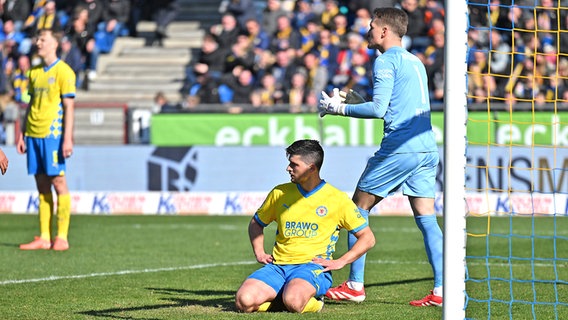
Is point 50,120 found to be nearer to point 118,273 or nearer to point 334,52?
point 118,273

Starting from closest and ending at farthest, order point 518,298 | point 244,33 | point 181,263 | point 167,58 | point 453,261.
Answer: point 453,261 < point 518,298 < point 181,263 < point 244,33 < point 167,58

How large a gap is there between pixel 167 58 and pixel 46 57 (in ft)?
48.2

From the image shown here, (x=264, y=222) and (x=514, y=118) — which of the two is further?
(x=514, y=118)

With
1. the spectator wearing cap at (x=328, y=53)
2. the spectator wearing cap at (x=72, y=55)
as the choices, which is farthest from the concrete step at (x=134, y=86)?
the spectator wearing cap at (x=328, y=53)

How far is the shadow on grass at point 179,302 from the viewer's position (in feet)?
24.8

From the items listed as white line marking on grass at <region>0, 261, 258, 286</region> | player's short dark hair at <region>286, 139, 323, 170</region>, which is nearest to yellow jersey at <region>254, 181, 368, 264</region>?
player's short dark hair at <region>286, 139, 323, 170</region>

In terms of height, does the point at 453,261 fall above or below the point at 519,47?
below

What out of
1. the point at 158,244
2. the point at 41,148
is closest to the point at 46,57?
the point at 41,148

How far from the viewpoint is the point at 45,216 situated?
12.5 meters

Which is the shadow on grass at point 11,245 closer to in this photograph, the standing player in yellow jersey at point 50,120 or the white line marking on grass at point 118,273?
the standing player in yellow jersey at point 50,120

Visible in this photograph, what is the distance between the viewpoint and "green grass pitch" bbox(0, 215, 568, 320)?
25.6 ft

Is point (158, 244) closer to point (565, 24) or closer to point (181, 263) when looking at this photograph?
point (181, 263)

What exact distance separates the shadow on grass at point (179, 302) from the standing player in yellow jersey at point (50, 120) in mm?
3554

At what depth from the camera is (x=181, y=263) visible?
11312mm
